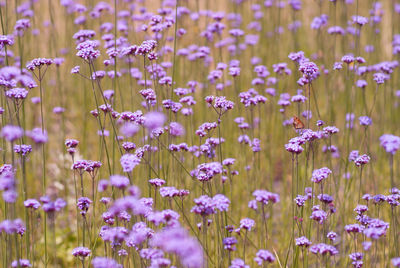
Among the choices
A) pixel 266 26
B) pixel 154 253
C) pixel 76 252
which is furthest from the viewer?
pixel 266 26

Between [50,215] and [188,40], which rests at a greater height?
[188,40]

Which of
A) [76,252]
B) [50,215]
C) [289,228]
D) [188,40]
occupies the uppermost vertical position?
[188,40]

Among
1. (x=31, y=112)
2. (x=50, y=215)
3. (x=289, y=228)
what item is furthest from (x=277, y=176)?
(x=50, y=215)

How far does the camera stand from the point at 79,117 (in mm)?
6699

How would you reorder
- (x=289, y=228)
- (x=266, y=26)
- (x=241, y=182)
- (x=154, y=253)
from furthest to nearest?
1. (x=266, y=26)
2. (x=241, y=182)
3. (x=289, y=228)
4. (x=154, y=253)

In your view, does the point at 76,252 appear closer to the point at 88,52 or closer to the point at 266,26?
the point at 88,52

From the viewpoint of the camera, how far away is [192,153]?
173 inches

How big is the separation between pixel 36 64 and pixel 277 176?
11.5ft

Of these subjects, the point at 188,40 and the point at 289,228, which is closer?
the point at 289,228

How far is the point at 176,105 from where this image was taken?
355 centimetres

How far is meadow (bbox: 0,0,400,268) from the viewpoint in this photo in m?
2.78

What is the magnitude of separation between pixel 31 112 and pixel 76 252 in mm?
3805

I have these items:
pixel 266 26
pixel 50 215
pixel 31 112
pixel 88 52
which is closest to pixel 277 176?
pixel 266 26

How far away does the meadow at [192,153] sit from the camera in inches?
109
